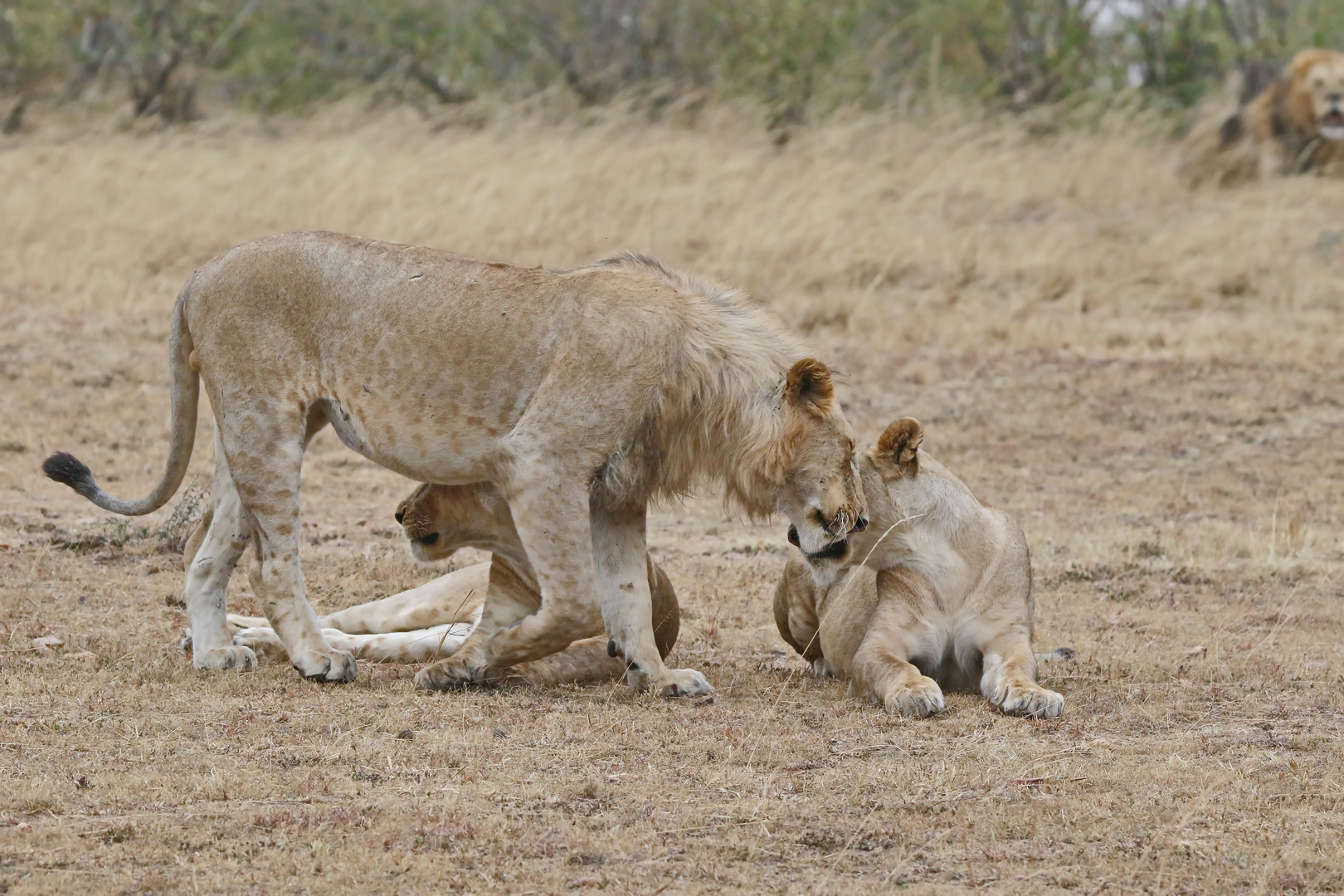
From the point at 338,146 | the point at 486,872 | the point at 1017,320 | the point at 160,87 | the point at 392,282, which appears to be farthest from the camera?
the point at 160,87

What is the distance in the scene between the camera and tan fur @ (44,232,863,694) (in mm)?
5086

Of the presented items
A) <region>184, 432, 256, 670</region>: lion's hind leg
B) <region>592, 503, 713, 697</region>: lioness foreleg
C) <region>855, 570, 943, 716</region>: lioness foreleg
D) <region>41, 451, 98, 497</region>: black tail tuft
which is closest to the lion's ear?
<region>855, 570, 943, 716</region>: lioness foreleg

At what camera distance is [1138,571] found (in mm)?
7602

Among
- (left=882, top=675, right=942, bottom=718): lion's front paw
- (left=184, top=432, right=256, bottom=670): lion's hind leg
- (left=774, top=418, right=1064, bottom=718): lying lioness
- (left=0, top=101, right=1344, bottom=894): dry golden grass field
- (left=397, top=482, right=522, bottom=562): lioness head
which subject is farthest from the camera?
(left=397, top=482, right=522, bottom=562): lioness head

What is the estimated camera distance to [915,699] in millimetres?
4961

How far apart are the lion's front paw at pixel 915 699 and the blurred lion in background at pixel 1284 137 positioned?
1189 centimetres

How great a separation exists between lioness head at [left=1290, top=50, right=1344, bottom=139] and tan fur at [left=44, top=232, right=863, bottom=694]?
38.7 feet

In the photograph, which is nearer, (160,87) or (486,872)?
(486,872)

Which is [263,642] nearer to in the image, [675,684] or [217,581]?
[217,581]

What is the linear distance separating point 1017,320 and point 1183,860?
9112mm

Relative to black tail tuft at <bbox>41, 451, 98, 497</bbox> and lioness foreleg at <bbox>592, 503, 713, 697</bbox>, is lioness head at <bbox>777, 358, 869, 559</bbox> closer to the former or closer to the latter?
lioness foreleg at <bbox>592, 503, 713, 697</bbox>

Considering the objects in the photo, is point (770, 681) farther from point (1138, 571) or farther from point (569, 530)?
point (1138, 571)

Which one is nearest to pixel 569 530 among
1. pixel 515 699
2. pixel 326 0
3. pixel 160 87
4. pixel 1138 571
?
pixel 515 699

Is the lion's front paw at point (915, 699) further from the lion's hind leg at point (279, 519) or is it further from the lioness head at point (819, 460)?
the lion's hind leg at point (279, 519)
